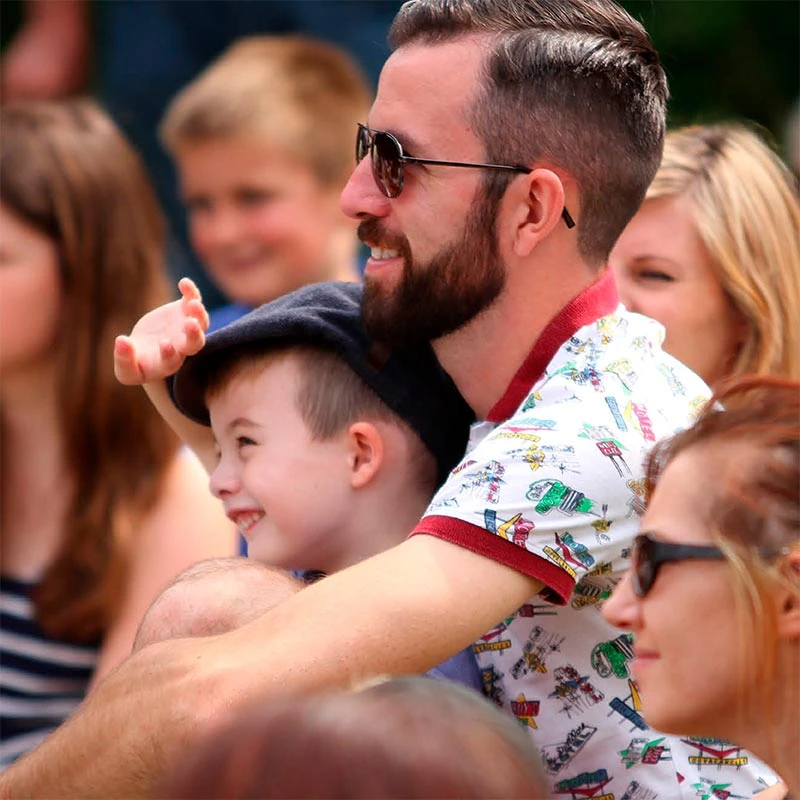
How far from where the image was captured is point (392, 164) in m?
2.53

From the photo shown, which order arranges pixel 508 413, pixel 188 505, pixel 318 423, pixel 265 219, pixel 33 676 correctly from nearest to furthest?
pixel 508 413 → pixel 318 423 → pixel 33 676 → pixel 188 505 → pixel 265 219

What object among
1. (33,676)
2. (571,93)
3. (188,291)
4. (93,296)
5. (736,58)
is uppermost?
(571,93)

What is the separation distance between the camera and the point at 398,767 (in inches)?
51.7

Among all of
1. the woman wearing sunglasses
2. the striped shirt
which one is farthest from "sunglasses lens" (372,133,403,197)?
the striped shirt

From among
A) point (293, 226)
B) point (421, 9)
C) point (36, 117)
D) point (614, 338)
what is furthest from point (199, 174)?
point (614, 338)

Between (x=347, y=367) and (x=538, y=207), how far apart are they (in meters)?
0.45

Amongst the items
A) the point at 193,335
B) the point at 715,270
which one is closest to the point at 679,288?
the point at 715,270

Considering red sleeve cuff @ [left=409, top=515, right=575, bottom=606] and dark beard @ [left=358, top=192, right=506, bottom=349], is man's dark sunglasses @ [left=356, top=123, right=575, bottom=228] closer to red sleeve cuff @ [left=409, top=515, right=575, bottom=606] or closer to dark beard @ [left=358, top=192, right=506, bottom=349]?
dark beard @ [left=358, top=192, right=506, bottom=349]

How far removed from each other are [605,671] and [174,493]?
1860 millimetres

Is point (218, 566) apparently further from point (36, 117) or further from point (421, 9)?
point (36, 117)

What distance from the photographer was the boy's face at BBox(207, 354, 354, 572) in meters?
2.65

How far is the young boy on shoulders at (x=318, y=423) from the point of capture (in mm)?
2650

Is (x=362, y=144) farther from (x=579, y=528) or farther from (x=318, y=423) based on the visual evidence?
(x=579, y=528)

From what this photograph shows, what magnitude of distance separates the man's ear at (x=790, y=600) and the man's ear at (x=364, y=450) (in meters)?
0.96
